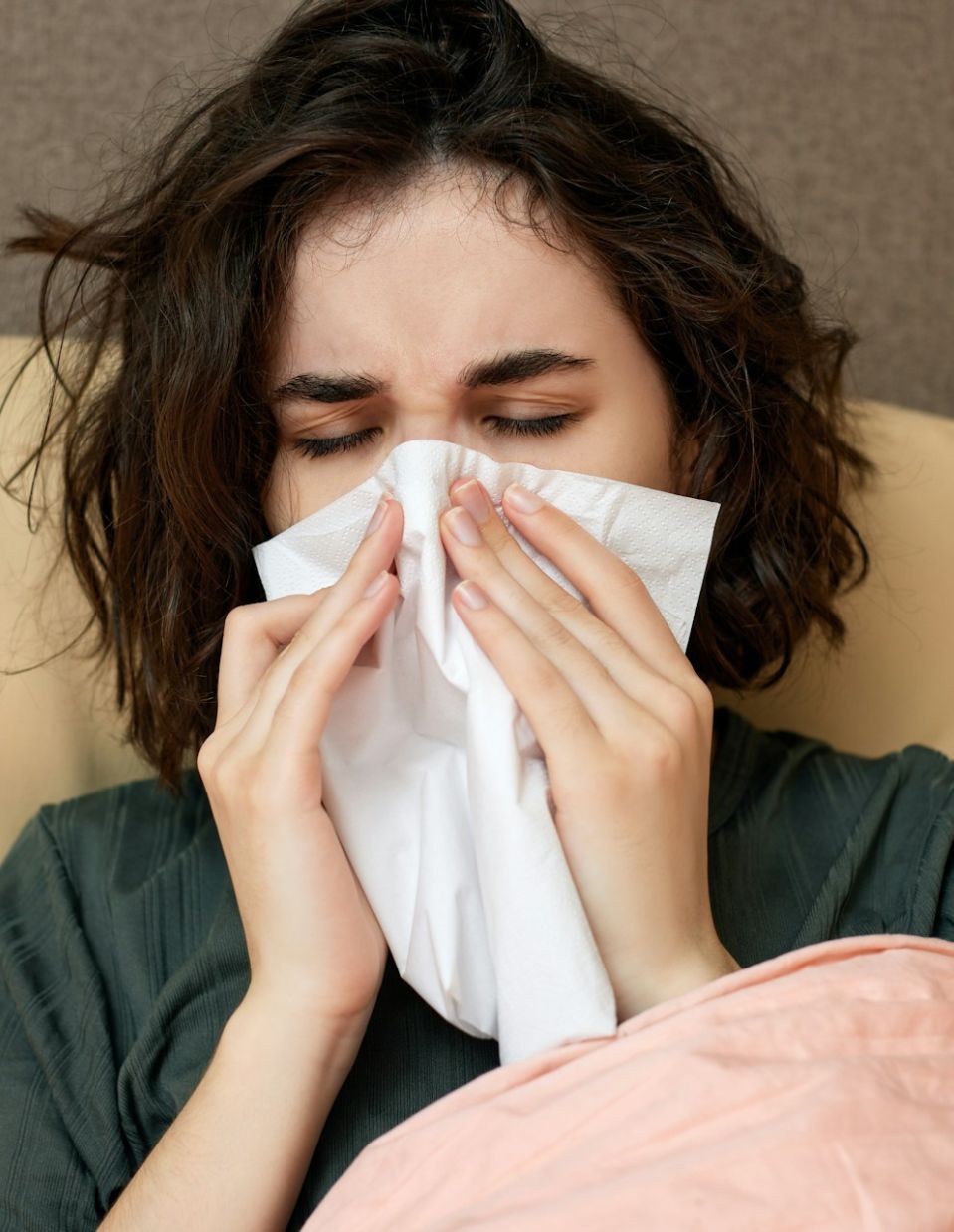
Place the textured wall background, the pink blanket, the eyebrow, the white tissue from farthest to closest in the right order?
1. the textured wall background
2. the eyebrow
3. the white tissue
4. the pink blanket

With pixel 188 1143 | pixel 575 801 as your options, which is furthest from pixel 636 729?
pixel 188 1143

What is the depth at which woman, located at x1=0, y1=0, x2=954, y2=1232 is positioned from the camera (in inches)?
33.5

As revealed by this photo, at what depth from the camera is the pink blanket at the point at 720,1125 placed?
67 cm

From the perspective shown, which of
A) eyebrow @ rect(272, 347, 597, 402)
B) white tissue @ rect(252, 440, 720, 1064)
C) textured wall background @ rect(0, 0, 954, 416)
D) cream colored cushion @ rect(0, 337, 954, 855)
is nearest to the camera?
white tissue @ rect(252, 440, 720, 1064)

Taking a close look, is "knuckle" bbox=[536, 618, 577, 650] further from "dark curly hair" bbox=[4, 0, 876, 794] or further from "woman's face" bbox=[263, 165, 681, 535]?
"dark curly hair" bbox=[4, 0, 876, 794]

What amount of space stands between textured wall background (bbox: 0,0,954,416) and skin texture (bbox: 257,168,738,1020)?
0.53 meters

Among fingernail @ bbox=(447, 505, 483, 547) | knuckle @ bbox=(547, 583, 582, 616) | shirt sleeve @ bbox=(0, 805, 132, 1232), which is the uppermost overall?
fingernail @ bbox=(447, 505, 483, 547)

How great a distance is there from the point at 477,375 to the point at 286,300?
0.59 feet

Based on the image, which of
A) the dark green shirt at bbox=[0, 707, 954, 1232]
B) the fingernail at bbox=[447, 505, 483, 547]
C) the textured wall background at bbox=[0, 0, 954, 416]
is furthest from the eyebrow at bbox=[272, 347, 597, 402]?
the textured wall background at bbox=[0, 0, 954, 416]

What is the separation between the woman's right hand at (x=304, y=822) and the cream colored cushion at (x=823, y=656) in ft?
1.33

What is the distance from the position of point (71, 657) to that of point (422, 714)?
50cm

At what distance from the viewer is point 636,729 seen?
0.84 metres

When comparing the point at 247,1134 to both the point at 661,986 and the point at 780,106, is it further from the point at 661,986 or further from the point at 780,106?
the point at 780,106

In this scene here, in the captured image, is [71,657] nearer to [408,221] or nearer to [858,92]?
[408,221]
